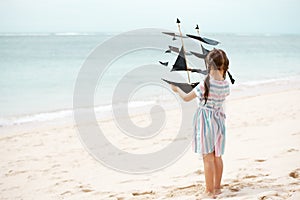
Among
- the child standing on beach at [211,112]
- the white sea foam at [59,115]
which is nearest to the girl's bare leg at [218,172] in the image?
the child standing on beach at [211,112]

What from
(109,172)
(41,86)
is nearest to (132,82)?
(41,86)

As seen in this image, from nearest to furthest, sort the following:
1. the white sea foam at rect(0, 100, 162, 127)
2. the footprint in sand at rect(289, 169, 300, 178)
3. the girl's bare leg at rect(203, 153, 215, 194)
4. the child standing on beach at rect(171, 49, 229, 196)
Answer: the child standing on beach at rect(171, 49, 229, 196) < the girl's bare leg at rect(203, 153, 215, 194) < the footprint in sand at rect(289, 169, 300, 178) < the white sea foam at rect(0, 100, 162, 127)

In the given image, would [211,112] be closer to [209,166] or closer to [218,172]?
[209,166]

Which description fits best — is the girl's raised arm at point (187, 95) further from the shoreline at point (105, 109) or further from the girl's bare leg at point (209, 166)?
the shoreline at point (105, 109)

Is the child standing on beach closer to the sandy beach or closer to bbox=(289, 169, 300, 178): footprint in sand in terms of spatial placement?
the sandy beach

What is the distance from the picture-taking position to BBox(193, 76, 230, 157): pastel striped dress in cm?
321

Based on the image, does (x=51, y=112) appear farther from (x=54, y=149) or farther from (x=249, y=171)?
(x=249, y=171)

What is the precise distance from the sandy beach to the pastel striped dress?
0.51 metres

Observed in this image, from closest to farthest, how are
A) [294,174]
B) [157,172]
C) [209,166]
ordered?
[209,166] < [294,174] < [157,172]

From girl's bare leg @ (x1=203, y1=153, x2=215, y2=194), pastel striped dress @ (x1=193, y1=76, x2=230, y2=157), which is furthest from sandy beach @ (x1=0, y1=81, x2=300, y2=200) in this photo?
pastel striped dress @ (x1=193, y1=76, x2=230, y2=157)

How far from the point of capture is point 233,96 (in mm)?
12289

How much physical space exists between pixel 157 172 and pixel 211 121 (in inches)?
72.4

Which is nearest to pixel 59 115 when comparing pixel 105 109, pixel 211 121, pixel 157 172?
pixel 105 109

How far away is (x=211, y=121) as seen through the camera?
3.27 meters
